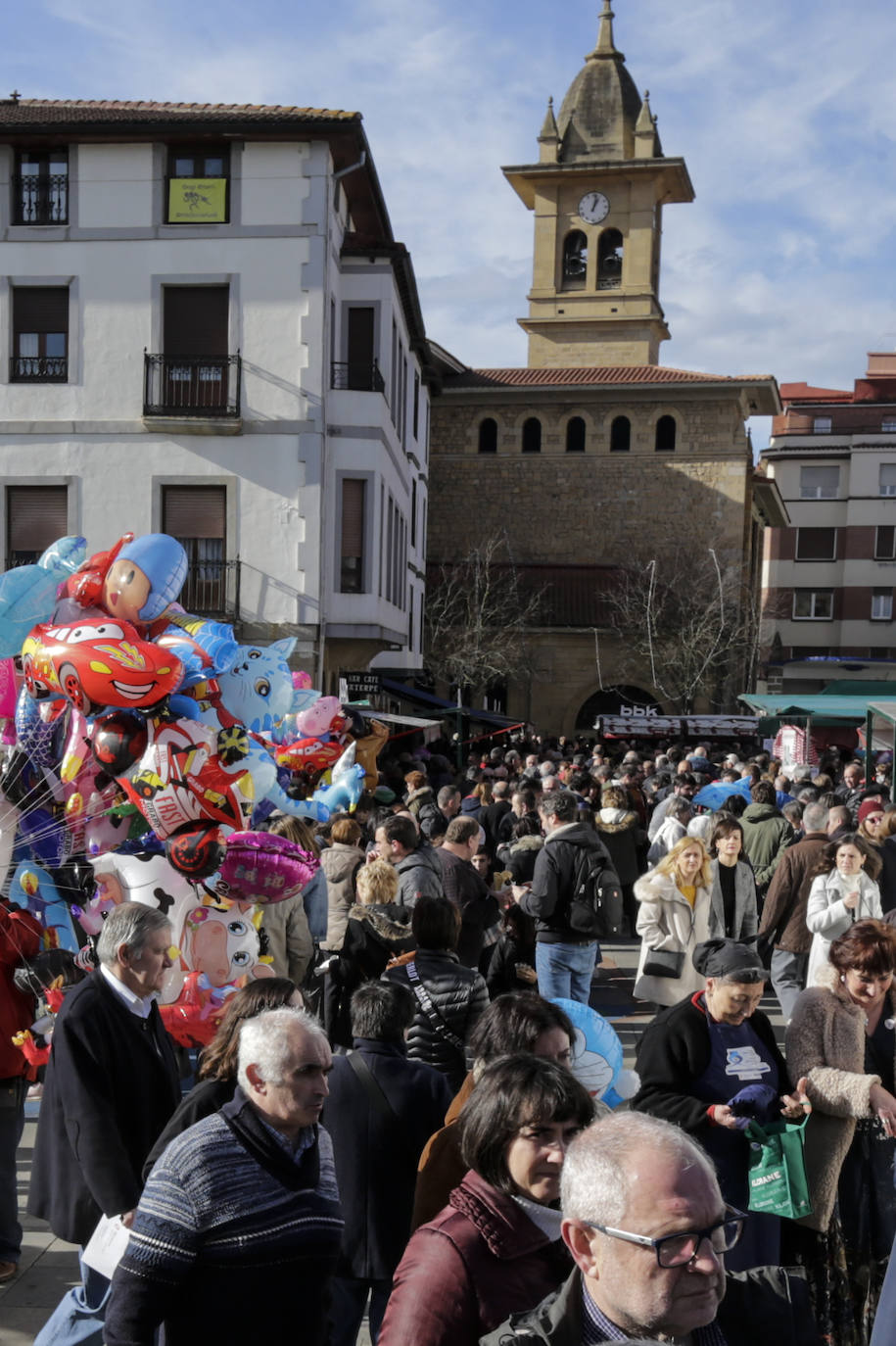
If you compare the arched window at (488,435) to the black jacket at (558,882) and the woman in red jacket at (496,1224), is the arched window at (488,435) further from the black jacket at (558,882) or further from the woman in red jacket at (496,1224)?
the woman in red jacket at (496,1224)

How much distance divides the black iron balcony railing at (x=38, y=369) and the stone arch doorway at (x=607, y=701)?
2498 centimetres

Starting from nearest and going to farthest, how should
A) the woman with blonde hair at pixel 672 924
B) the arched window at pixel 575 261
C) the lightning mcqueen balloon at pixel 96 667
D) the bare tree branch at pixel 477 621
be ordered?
the lightning mcqueen balloon at pixel 96 667
the woman with blonde hair at pixel 672 924
the bare tree branch at pixel 477 621
the arched window at pixel 575 261

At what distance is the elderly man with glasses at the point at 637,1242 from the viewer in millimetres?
2307

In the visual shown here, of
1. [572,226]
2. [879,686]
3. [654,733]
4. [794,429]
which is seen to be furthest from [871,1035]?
[794,429]

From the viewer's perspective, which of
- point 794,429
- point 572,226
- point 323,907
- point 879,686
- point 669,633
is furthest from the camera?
point 794,429

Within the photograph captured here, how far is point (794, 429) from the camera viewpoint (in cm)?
6350

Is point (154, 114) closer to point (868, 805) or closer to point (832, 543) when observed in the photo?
point (868, 805)

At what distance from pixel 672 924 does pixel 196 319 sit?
56.2 feet

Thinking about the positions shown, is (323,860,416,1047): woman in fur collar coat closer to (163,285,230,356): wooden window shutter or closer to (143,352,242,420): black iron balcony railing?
(143,352,242,420): black iron balcony railing

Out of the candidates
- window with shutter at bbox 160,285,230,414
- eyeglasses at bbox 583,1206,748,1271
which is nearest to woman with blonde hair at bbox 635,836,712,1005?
eyeglasses at bbox 583,1206,748,1271

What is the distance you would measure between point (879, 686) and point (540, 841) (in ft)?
75.9

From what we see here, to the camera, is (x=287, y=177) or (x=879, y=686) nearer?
(x=287, y=177)

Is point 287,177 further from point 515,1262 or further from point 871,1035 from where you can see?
point 515,1262

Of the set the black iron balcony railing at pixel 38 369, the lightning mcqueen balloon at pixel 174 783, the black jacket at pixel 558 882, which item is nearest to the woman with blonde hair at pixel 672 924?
the black jacket at pixel 558 882
